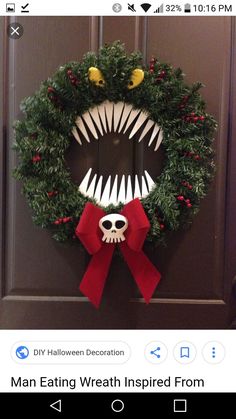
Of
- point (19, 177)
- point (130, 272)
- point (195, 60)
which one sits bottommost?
point (130, 272)

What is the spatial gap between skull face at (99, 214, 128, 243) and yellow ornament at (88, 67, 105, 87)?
0.60 feet

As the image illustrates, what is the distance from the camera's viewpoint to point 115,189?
0.51 m

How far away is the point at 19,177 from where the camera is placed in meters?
0.50

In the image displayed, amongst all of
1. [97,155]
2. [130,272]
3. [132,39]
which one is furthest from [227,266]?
[132,39]

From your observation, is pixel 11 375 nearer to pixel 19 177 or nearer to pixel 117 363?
pixel 117 363

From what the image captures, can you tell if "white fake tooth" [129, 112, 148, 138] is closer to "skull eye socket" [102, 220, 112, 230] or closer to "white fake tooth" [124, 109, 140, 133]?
"white fake tooth" [124, 109, 140, 133]

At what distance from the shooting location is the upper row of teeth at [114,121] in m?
0.50

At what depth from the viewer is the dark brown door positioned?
521 mm

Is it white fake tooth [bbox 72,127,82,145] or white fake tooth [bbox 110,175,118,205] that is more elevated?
white fake tooth [bbox 72,127,82,145]

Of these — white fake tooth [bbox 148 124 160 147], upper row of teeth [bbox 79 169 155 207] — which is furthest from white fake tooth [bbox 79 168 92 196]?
white fake tooth [bbox 148 124 160 147]

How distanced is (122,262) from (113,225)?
96mm

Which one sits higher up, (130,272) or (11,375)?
(130,272)

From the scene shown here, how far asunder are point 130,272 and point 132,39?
0.35 metres
